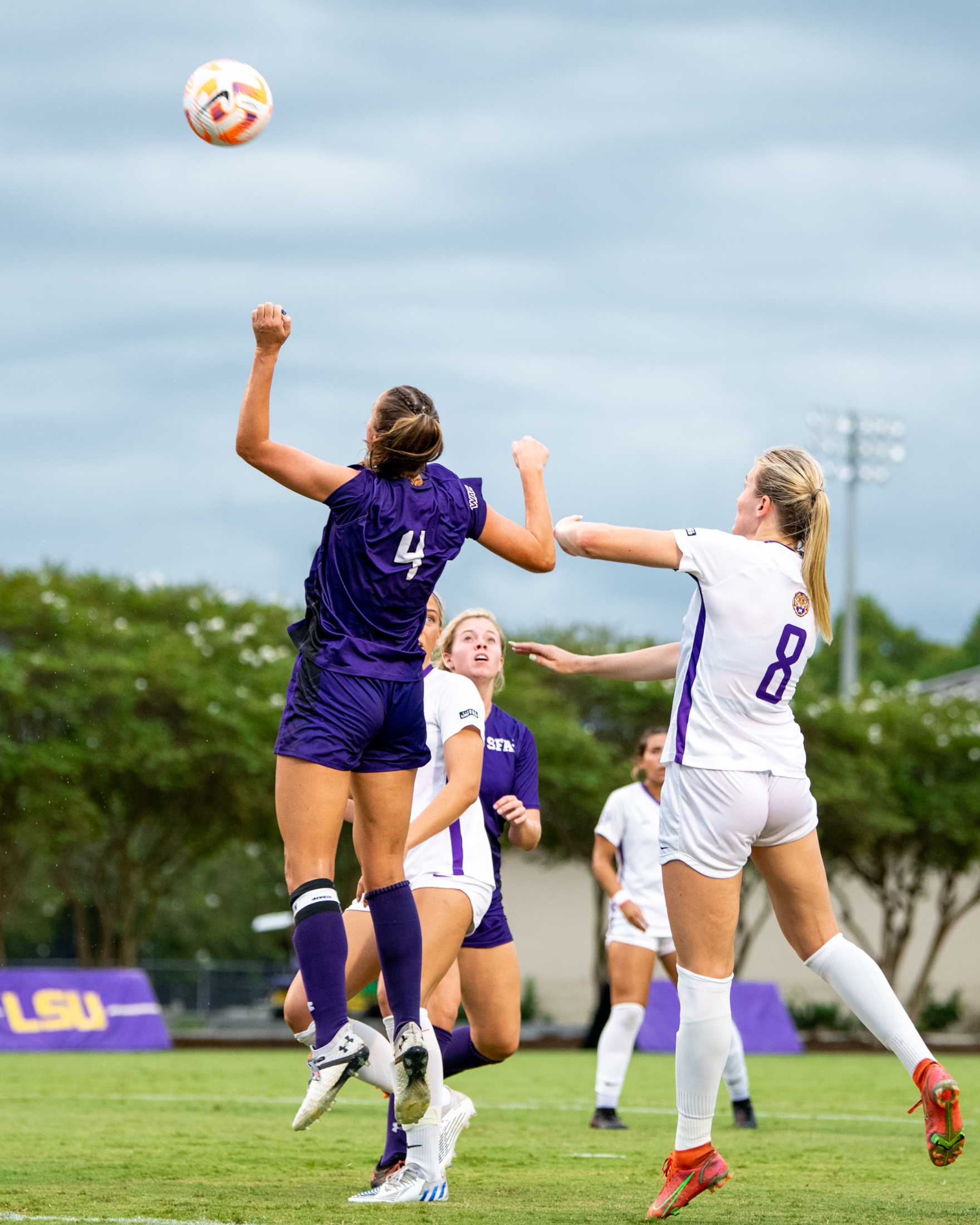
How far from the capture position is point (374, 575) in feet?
19.2

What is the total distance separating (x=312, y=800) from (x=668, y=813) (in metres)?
1.22

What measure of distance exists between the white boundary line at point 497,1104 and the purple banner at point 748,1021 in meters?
7.87

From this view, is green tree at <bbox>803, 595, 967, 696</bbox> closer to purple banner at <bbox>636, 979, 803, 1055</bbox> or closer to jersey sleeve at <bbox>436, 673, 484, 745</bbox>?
purple banner at <bbox>636, 979, 803, 1055</bbox>

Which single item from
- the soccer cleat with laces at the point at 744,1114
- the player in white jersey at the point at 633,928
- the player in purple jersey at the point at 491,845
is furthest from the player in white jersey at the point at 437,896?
the soccer cleat with laces at the point at 744,1114

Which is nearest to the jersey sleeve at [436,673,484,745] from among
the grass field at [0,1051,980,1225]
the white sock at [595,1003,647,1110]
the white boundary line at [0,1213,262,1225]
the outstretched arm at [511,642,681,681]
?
the outstretched arm at [511,642,681,681]

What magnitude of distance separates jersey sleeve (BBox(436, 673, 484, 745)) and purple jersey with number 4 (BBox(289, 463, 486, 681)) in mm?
923

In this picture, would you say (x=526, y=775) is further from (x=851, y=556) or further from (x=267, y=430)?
(x=851, y=556)

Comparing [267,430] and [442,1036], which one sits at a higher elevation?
[267,430]

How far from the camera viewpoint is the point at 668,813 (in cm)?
581

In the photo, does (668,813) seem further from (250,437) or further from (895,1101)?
(895,1101)

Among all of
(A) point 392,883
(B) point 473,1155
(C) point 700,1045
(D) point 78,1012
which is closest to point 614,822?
(B) point 473,1155

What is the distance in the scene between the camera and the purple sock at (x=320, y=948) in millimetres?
5766

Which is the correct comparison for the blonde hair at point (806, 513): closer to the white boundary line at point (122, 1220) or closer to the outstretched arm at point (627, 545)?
the outstretched arm at point (627, 545)

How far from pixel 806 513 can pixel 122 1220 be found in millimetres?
3298
